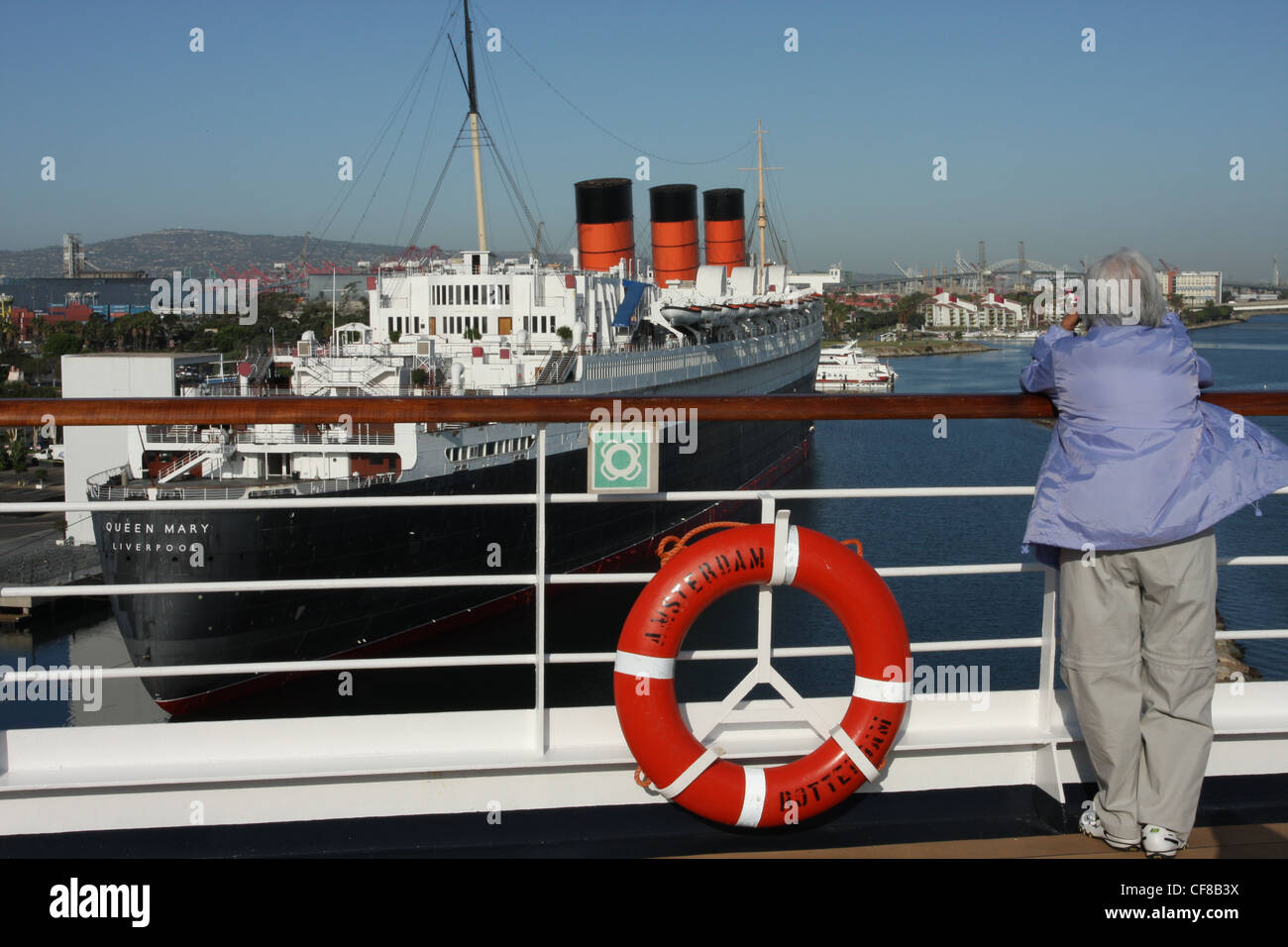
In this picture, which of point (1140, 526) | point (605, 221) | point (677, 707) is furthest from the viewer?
point (605, 221)

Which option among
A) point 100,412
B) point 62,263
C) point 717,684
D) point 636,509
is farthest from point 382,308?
point 62,263

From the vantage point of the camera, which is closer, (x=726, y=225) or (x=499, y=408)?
(x=499, y=408)

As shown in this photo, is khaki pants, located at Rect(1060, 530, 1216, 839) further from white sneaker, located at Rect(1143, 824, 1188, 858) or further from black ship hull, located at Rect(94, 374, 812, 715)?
black ship hull, located at Rect(94, 374, 812, 715)

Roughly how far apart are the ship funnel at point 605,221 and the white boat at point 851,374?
19666 millimetres

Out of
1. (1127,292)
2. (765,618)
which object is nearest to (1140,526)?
(1127,292)

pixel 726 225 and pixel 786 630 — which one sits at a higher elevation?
pixel 726 225

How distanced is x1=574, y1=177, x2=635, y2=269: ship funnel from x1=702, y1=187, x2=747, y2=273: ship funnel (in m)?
6.95

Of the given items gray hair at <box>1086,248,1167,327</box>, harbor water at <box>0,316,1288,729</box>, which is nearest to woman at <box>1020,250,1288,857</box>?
gray hair at <box>1086,248,1167,327</box>

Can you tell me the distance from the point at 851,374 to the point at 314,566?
3713 centimetres

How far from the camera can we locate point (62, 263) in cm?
6950

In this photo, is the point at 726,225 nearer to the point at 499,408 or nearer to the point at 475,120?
the point at 475,120

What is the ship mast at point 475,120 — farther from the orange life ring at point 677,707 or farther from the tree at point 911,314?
the tree at point 911,314

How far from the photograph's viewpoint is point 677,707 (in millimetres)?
2014
